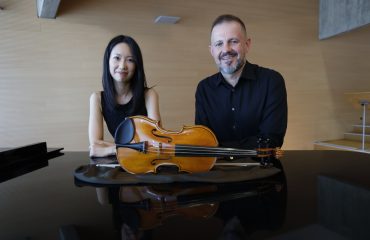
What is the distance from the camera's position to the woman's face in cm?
166

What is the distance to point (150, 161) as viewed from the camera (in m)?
1.04

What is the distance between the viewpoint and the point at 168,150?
1049 mm

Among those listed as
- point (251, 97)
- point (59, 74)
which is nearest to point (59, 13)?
point (59, 74)

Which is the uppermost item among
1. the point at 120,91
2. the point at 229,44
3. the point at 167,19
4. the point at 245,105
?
the point at 167,19

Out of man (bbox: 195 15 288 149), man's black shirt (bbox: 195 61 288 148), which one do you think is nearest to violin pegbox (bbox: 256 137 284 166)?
man (bbox: 195 15 288 149)

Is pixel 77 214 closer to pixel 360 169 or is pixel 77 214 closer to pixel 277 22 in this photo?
pixel 360 169

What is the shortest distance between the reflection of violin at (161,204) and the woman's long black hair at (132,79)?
99cm

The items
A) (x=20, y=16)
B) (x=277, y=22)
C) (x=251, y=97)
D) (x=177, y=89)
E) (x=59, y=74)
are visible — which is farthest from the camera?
(x=277, y=22)

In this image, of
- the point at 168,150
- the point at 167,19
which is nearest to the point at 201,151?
the point at 168,150

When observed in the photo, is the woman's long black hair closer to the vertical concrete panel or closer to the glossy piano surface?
the glossy piano surface

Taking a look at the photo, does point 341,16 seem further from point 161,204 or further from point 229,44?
point 161,204

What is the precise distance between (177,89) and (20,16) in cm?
208

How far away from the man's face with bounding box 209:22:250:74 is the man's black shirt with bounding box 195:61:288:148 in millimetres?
191

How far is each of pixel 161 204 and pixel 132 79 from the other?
3.90 ft
